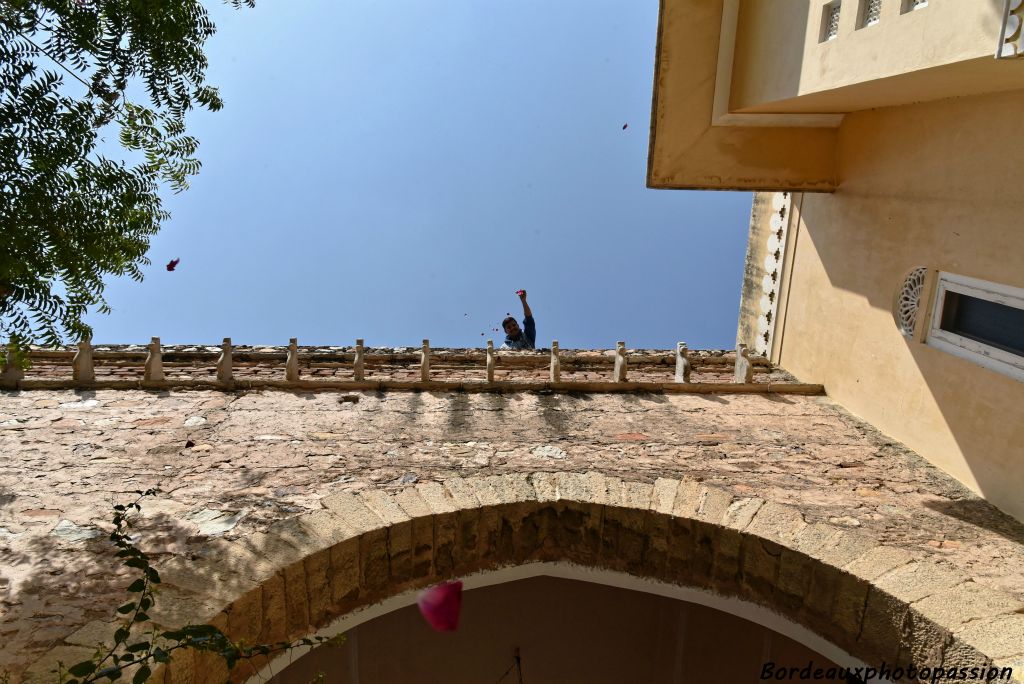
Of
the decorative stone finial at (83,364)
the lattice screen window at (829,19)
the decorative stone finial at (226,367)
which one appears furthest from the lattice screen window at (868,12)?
the decorative stone finial at (83,364)

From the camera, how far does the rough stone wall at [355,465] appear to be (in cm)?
373

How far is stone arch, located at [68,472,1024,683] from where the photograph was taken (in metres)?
3.40

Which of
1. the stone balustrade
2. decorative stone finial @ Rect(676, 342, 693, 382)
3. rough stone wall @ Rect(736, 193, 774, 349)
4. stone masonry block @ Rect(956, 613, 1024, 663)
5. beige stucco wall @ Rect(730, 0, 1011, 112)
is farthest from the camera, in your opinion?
rough stone wall @ Rect(736, 193, 774, 349)

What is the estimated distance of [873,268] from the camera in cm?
617

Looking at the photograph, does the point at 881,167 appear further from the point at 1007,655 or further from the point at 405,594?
the point at 405,594

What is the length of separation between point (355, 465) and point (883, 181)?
524 centimetres

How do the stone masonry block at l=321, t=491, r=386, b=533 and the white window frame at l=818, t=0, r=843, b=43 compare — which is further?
the white window frame at l=818, t=0, r=843, b=43

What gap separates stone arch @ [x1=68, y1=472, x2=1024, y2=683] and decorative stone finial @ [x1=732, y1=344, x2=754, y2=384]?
2.54m

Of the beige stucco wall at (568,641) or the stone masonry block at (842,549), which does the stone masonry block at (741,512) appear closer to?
the stone masonry block at (842,549)

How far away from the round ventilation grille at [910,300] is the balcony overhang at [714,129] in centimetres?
175

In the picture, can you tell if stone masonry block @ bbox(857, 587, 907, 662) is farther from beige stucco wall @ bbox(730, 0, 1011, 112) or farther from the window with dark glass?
beige stucco wall @ bbox(730, 0, 1011, 112)

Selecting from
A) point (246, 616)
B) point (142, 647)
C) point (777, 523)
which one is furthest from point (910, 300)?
point (142, 647)

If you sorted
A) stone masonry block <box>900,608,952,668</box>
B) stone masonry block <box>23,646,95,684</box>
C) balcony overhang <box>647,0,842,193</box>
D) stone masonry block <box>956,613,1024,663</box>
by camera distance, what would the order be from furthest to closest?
balcony overhang <box>647,0,842,193</box> < stone masonry block <box>900,608,952,668</box> < stone masonry block <box>956,613,1024,663</box> < stone masonry block <box>23,646,95,684</box>

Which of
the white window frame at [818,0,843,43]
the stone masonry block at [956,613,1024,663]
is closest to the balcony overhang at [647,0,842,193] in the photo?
the white window frame at [818,0,843,43]
